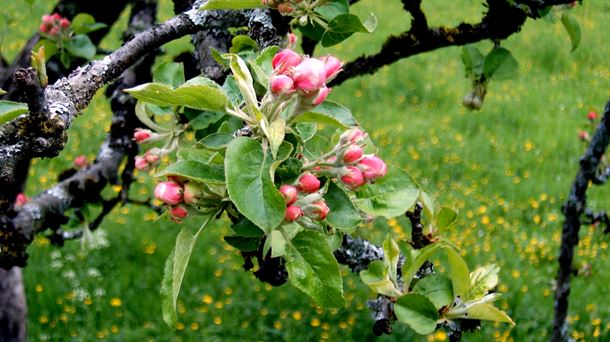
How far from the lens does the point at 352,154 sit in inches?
34.9

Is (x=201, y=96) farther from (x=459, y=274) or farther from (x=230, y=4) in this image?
(x=459, y=274)

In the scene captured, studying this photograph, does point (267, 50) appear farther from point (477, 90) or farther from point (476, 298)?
point (477, 90)

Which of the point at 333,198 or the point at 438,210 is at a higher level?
the point at 333,198

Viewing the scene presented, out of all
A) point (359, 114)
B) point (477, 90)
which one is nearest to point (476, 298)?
point (477, 90)

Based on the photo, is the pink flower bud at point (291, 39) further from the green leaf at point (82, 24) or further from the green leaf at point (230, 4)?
the green leaf at point (82, 24)

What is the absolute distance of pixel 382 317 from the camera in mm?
1178

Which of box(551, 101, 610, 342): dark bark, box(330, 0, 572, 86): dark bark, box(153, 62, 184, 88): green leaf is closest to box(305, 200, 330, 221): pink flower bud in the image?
box(153, 62, 184, 88): green leaf

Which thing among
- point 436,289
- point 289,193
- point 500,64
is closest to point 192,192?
point 289,193

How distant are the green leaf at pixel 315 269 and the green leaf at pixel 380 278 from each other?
226 millimetres

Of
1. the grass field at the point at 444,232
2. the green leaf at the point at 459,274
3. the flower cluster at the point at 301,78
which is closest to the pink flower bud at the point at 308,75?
the flower cluster at the point at 301,78

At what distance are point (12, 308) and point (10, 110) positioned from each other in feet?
6.68

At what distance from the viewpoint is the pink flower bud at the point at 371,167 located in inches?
36.0

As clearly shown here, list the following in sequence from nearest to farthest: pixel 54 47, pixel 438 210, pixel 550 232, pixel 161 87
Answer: pixel 161 87 < pixel 438 210 < pixel 54 47 < pixel 550 232

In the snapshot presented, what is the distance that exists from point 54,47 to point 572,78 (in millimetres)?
6338
